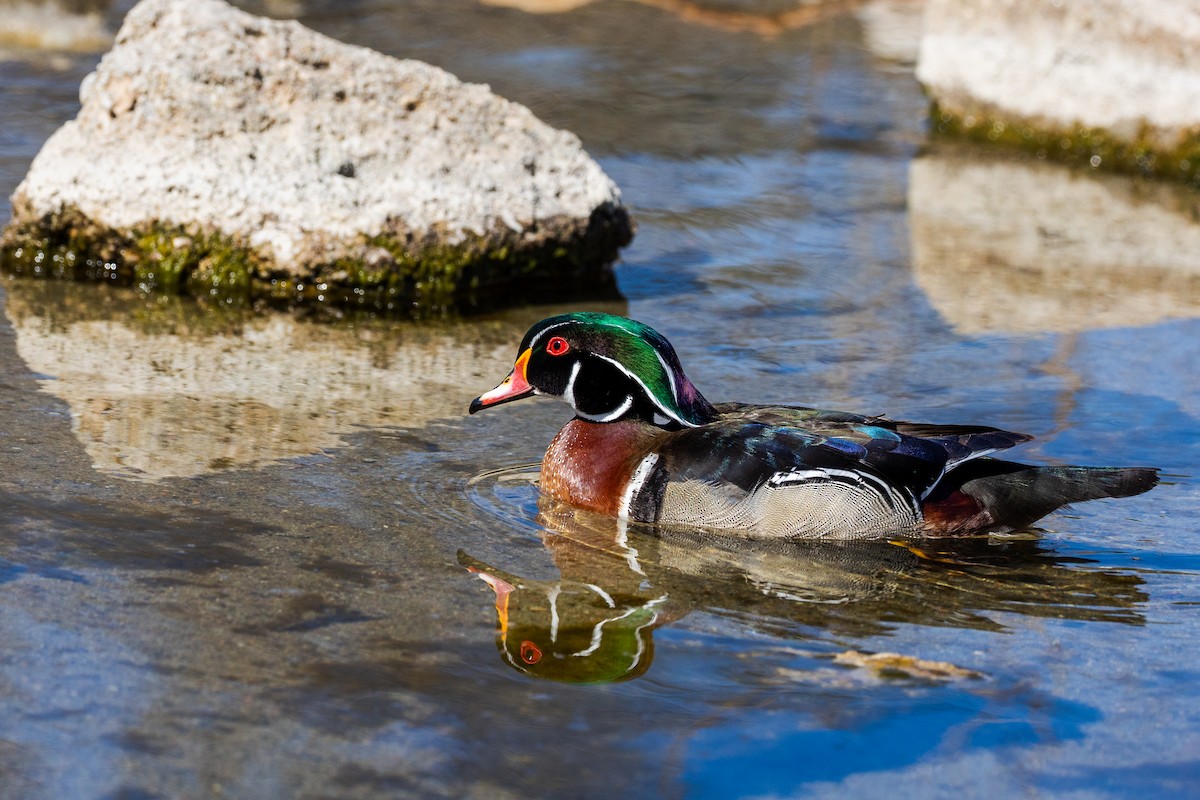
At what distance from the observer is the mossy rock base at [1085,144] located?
12680mm

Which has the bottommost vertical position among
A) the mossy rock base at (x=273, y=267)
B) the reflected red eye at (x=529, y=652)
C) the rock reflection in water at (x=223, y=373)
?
the rock reflection in water at (x=223, y=373)

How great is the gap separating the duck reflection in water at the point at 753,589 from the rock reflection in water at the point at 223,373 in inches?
52.3

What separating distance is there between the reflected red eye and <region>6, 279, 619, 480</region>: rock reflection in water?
72.3 inches

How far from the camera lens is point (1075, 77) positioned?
1295 cm

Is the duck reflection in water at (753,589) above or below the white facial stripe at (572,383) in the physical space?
below

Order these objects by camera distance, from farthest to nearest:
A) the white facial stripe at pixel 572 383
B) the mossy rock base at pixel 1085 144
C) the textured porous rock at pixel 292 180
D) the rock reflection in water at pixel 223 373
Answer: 1. the mossy rock base at pixel 1085 144
2. the textured porous rock at pixel 292 180
3. the rock reflection in water at pixel 223 373
4. the white facial stripe at pixel 572 383

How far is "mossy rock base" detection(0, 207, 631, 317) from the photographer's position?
8.47 meters

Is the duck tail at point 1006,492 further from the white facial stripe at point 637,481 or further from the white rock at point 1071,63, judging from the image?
the white rock at point 1071,63

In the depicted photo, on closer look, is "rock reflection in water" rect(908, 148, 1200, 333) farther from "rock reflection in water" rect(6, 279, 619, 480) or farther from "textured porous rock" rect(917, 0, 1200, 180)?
"rock reflection in water" rect(6, 279, 619, 480)

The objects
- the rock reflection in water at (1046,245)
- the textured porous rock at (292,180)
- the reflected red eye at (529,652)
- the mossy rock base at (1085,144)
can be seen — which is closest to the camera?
the reflected red eye at (529,652)

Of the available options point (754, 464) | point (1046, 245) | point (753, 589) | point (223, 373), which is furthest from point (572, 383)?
point (1046, 245)

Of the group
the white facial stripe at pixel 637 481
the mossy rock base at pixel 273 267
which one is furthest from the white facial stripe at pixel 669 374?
the mossy rock base at pixel 273 267

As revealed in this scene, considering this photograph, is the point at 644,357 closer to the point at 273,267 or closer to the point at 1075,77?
the point at 273,267

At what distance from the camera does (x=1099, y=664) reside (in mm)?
4719
